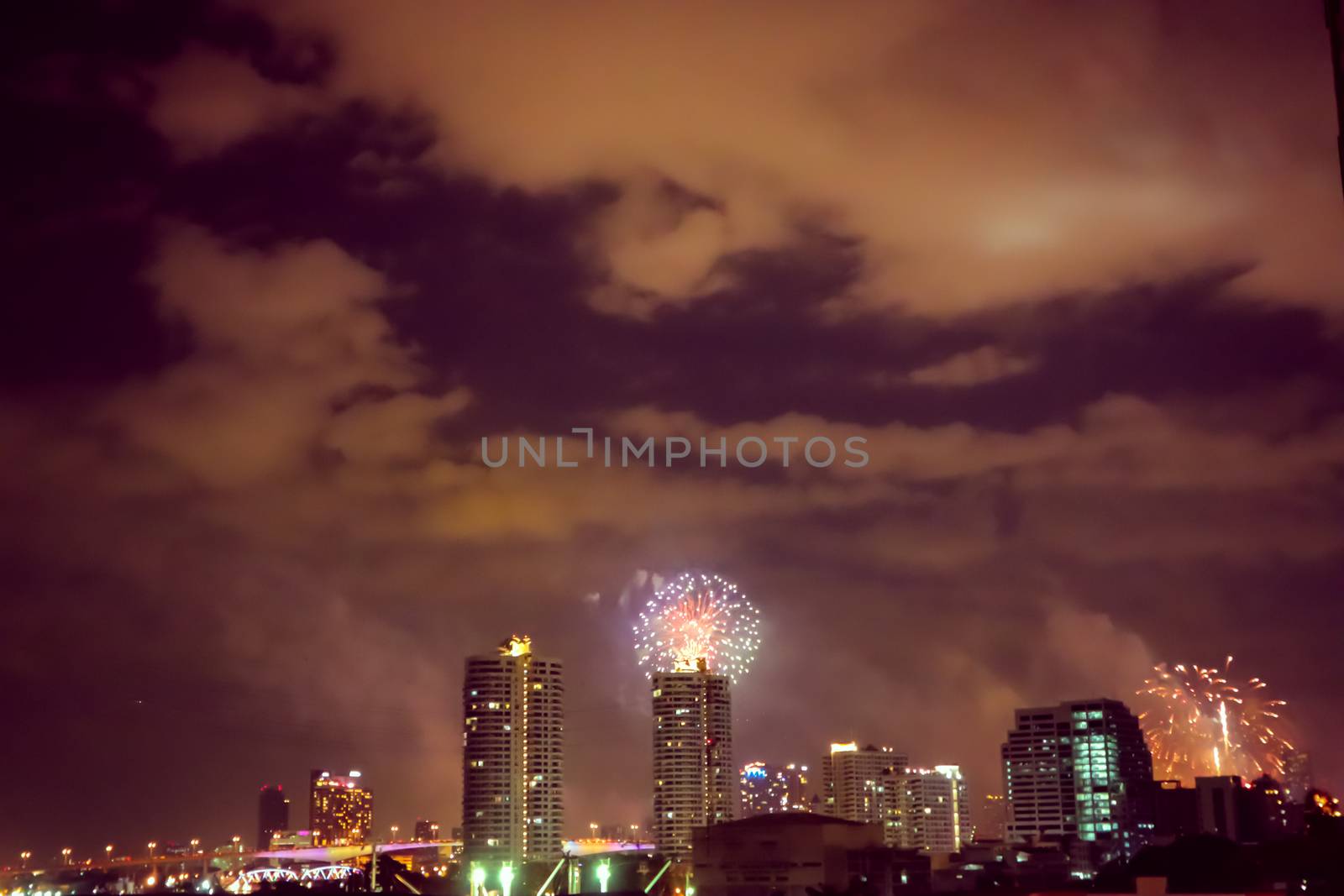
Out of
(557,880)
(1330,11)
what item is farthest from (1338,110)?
(557,880)

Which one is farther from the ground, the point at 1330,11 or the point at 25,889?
the point at 1330,11

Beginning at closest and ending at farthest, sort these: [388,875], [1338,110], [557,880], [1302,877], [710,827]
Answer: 1. [1338,110]
2. [1302,877]
3. [388,875]
4. [557,880]
5. [710,827]

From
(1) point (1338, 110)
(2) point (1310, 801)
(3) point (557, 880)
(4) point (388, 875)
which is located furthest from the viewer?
(2) point (1310, 801)

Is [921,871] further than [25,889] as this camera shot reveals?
No

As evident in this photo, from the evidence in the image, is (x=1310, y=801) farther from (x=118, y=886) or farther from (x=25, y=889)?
(x=25, y=889)

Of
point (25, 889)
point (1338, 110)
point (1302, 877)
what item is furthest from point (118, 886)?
point (1338, 110)

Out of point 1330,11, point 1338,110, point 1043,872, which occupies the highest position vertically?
point 1330,11

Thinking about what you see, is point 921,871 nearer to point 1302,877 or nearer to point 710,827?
point 710,827
